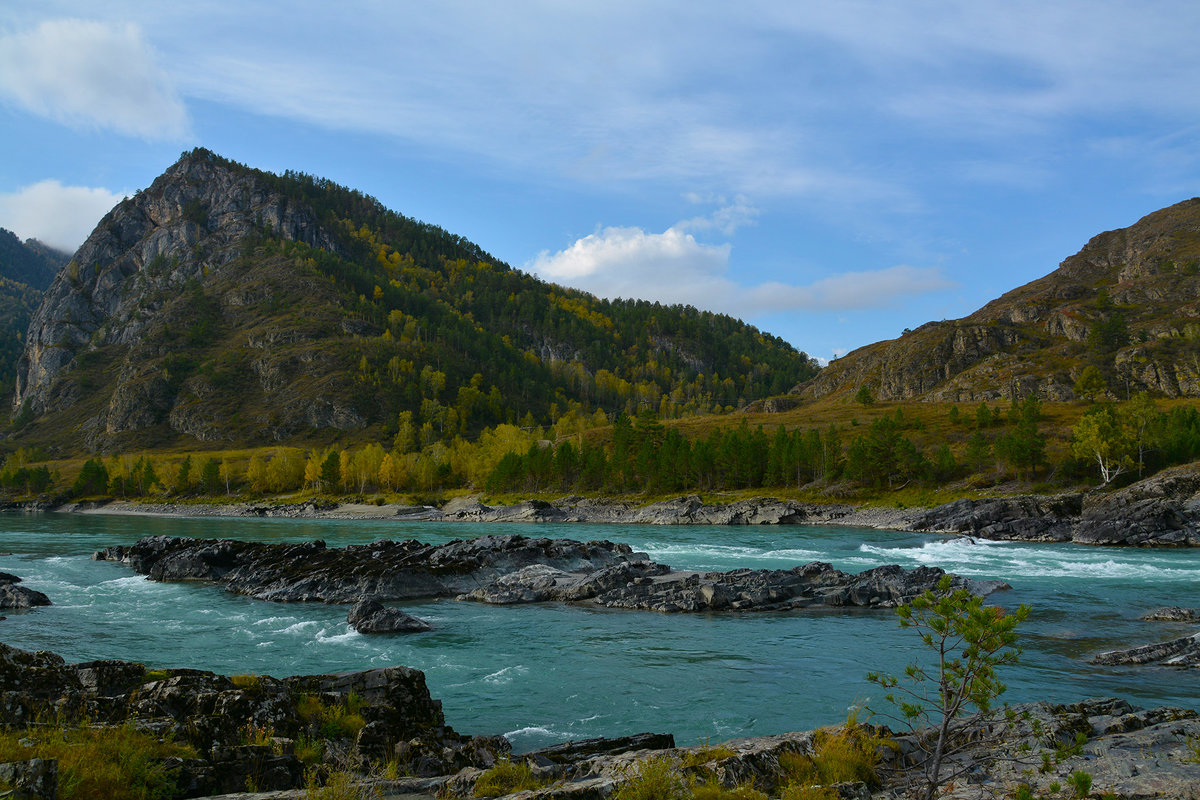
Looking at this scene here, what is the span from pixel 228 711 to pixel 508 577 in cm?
3206

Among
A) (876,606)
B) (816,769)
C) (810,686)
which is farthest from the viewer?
(876,606)

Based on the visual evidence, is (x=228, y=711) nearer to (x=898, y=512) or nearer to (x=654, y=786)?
(x=654, y=786)

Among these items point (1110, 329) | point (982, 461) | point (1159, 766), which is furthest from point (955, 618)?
point (1110, 329)

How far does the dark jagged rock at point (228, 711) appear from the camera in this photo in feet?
43.3

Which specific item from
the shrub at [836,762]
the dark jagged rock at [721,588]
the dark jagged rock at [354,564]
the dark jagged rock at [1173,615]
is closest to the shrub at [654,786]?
the shrub at [836,762]

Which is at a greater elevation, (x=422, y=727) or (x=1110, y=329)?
(x=1110, y=329)

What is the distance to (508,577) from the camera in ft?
154

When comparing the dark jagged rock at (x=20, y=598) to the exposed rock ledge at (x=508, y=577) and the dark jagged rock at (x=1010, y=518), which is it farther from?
the dark jagged rock at (x=1010, y=518)

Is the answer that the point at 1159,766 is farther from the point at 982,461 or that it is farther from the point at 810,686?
the point at 982,461

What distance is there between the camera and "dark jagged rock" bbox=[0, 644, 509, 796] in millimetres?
13188

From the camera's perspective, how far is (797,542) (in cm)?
7712

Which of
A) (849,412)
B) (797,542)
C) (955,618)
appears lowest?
(797,542)

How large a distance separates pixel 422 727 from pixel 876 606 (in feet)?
98.6

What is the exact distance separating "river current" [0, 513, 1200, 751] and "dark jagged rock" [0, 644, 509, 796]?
370cm
